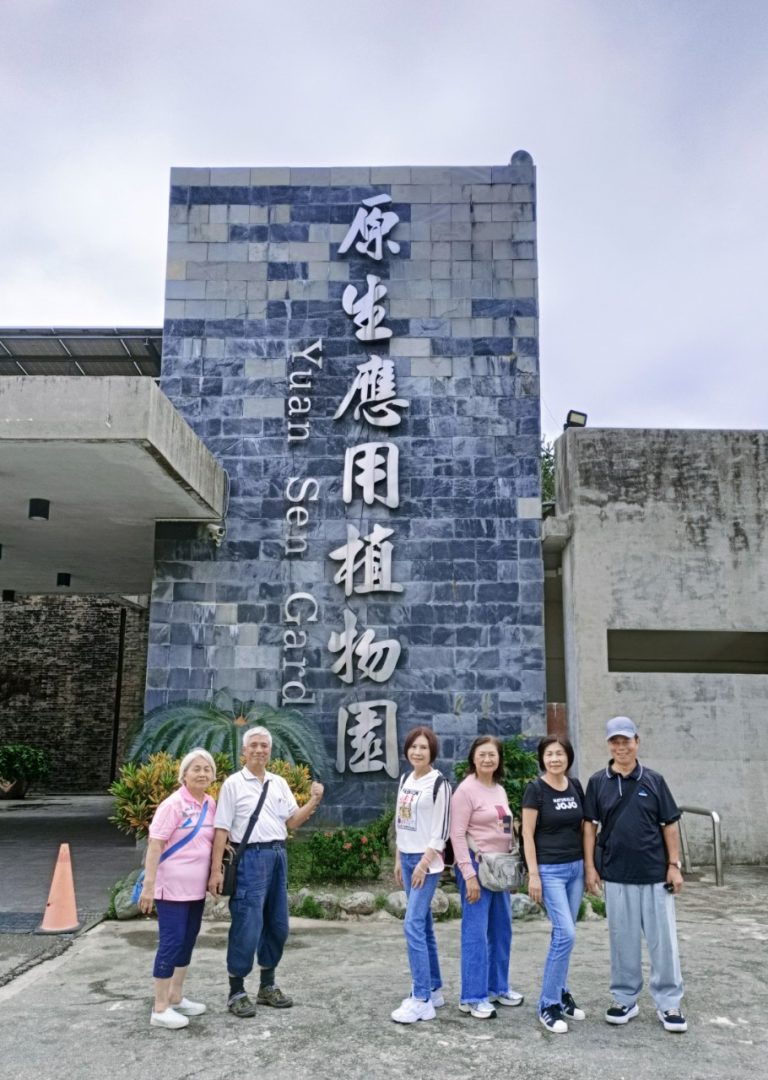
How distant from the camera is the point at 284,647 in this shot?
9789mm

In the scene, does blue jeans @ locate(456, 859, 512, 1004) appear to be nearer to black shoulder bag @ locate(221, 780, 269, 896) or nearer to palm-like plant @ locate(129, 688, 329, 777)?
black shoulder bag @ locate(221, 780, 269, 896)

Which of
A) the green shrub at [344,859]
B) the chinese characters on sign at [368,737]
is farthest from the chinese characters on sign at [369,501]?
the green shrub at [344,859]

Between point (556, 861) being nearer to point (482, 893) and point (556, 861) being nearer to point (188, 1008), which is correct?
point (482, 893)

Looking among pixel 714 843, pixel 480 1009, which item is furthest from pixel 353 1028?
pixel 714 843

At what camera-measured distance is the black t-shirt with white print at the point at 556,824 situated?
4566mm

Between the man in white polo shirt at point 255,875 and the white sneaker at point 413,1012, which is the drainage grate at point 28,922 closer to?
the man in white polo shirt at point 255,875

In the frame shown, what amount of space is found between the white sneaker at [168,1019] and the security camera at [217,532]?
19.6ft

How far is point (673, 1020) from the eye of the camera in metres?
4.45

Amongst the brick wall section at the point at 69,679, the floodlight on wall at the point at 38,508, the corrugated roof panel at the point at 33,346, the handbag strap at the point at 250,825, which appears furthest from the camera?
the brick wall section at the point at 69,679

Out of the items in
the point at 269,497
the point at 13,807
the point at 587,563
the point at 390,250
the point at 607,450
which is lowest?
the point at 13,807

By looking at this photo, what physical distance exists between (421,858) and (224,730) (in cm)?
442

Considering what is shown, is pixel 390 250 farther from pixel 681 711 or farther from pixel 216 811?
pixel 216 811

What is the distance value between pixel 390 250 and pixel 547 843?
7587mm

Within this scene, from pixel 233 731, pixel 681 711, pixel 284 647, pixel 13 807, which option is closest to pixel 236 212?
pixel 284 647
